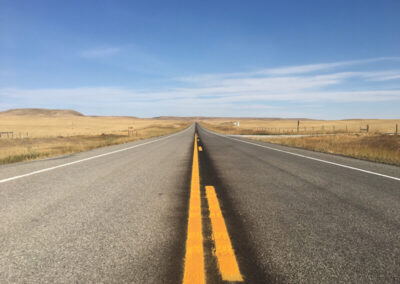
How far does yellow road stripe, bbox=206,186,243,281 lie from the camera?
1.86 meters

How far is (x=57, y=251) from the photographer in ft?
7.52

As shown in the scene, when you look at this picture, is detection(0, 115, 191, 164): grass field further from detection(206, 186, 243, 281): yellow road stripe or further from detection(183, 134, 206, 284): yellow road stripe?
detection(206, 186, 243, 281): yellow road stripe

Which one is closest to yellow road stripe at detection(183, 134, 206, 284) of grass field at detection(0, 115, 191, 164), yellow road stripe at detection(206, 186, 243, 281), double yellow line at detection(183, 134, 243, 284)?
double yellow line at detection(183, 134, 243, 284)

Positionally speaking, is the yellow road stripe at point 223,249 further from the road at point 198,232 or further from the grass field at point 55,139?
the grass field at point 55,139

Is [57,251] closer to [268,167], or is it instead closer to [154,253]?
[154,253]

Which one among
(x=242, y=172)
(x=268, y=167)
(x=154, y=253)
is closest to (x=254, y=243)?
(x=154, y=253)

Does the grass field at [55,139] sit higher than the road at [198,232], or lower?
lower

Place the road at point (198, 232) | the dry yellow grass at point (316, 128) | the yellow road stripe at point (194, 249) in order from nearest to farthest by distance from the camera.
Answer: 1. the yellow road stripe at point (194, 249)
2. the road at point (198, 232)
3. the dry yellow grass at point (316, 128)

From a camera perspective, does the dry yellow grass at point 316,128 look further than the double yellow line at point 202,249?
Yes

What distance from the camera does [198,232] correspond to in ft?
8.59

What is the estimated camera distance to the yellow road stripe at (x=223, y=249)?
1860 mm

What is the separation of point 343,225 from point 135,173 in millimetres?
4753

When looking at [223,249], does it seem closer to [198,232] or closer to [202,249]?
[202,249]

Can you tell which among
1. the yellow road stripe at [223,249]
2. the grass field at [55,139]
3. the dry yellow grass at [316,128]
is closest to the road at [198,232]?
the yellow road stripe at [223,249]
